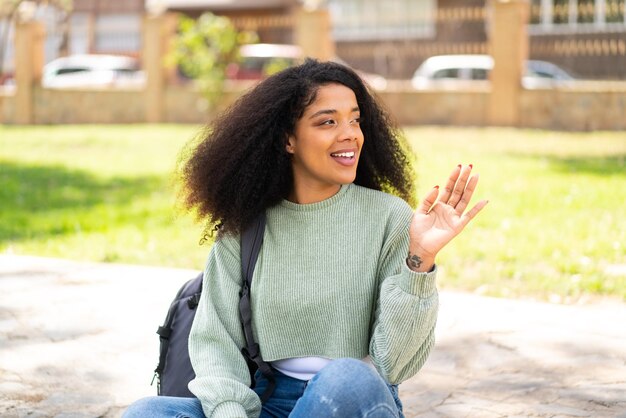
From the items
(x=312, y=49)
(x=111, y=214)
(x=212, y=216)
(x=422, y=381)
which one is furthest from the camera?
(x=312, y=49)

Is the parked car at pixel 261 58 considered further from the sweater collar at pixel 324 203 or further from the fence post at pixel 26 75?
the sweater collar at pixel 324 203

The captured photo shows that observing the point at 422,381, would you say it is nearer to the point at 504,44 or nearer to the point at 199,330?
the point at 199,330

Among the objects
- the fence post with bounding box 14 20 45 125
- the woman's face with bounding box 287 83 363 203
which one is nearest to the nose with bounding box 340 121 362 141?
the woman's face with bounding box 287 83 363 203

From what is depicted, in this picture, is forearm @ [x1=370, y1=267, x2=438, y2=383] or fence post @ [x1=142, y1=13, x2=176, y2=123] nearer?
forearm @ [x1=370, y1=267, x2=438, y2=383]

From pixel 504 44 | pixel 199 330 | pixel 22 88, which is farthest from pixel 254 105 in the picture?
pixel 22 88

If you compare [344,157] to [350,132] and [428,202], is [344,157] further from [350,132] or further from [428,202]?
[428,202]

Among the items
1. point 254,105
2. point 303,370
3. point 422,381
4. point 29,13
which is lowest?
point 422,381

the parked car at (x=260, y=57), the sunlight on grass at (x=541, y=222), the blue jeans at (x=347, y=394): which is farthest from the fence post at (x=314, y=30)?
the blue jeans at (x=347, y=394)

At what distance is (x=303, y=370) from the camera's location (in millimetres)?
2922

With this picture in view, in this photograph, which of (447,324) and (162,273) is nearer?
(447,324)

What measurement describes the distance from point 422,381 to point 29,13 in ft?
67.4

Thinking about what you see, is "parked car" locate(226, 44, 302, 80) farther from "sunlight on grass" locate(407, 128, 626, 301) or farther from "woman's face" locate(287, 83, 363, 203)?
"woman's face" locate(287, 83, 363, 203)

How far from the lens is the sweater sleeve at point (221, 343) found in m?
2.80

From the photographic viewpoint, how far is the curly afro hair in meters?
3.01
